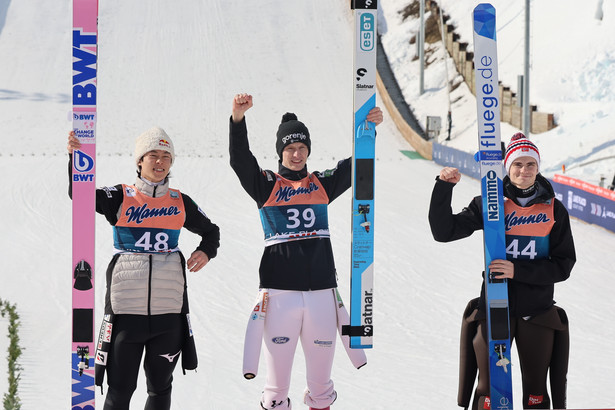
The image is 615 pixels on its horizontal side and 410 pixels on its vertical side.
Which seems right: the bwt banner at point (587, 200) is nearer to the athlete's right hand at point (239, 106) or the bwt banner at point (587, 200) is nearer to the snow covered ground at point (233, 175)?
the snow covered ground at point (233, 175)

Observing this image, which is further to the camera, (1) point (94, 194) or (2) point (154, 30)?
(2) point (154, 30)

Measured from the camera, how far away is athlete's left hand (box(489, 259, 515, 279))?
4.36 metres

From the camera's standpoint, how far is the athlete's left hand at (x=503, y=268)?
4.36 meters

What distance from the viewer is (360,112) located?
15.4 ft

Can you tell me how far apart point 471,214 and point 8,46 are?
81.6 ft

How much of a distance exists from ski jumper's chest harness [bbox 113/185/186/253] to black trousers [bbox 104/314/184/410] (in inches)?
14.2

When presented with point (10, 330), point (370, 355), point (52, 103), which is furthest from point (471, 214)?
point (52, 103)

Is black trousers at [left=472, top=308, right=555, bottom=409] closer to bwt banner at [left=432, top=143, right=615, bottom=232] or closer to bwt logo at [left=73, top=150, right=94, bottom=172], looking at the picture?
bwt logo at [left=73, top=150, right=94, bottom=172]

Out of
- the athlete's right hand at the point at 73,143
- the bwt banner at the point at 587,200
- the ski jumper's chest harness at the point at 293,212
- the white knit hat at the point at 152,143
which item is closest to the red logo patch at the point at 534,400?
the ski jumper's chest harness at the point at 293,212

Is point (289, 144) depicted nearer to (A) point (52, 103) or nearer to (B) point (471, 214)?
(B) point (471, 214)

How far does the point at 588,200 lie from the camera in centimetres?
1337

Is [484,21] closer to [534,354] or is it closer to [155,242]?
[534,354]

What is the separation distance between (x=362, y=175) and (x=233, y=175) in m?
10.3

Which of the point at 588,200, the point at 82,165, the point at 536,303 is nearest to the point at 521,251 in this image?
the point at 536,303
